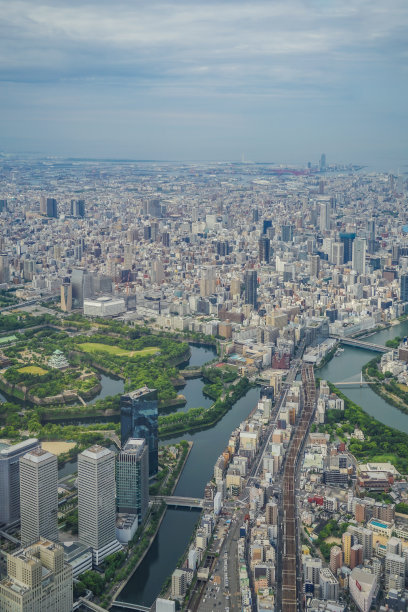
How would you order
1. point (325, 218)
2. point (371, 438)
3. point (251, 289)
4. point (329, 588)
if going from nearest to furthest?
point (329, 588)
point (371, 438)
point (251, 289)
point (325, 218)

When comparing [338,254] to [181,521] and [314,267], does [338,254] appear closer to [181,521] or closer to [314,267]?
[314,267]

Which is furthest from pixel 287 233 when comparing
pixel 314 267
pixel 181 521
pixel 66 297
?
pixel 181 521

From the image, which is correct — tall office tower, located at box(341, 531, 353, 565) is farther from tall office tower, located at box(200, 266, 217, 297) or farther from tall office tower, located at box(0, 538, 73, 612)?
tall office tower, located at box(200, 266, 217, 297)

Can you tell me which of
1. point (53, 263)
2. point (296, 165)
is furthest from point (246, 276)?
point (296, 165)

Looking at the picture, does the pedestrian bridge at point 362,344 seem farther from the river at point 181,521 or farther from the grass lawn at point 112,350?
the river at point 181,521

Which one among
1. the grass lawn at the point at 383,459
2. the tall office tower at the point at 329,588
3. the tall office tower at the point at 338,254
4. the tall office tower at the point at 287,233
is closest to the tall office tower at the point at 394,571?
the tall office tower at the point at 329,588

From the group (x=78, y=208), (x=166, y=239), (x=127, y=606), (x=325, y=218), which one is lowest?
(x=127, y=606)
